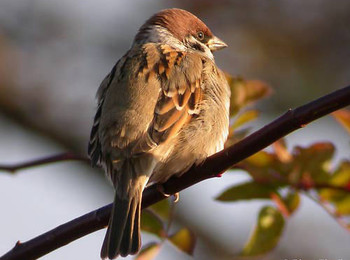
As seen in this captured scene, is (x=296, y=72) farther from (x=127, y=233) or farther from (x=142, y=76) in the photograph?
(x=127, y=233)

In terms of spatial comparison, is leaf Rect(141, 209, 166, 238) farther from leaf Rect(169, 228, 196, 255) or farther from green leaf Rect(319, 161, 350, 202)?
green leaf Rect(319, 161, 350, 202)

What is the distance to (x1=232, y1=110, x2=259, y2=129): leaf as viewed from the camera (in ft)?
11.6

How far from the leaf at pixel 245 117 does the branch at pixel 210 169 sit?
0.31 metres

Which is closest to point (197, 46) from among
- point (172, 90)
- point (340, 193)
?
point (172, 90)

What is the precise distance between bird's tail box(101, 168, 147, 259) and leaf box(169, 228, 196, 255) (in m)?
0.15

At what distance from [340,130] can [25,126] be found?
305 centimetres

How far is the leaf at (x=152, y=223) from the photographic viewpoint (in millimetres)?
3340

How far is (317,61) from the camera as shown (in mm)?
8391

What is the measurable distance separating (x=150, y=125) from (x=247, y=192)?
1.68ft

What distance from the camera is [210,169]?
2.97 metres

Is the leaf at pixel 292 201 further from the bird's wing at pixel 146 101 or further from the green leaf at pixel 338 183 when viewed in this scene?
the bird's wing at pixel 146 101

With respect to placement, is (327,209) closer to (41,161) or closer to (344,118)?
(344,118)

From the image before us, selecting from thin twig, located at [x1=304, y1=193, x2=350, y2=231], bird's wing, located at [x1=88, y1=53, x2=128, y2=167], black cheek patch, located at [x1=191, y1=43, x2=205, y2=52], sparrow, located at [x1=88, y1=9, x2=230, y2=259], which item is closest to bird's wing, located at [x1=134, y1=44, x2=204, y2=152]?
sparrow, located at [x1=88, y1=9, x2=230, y2=259]

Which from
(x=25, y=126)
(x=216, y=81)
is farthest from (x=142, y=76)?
(x=25, y=126)
